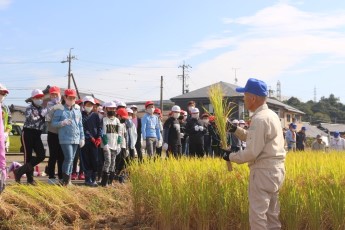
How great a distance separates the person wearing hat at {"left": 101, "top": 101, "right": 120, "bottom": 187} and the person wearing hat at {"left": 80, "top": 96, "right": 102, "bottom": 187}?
0.66ft

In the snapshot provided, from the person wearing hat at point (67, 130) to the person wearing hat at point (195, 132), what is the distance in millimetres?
4263

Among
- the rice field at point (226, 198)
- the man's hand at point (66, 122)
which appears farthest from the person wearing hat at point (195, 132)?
the rice field at point (226, 198)

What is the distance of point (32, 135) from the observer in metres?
7.75

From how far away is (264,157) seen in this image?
4102 mm

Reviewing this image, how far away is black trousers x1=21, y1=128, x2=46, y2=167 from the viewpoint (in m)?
7.71

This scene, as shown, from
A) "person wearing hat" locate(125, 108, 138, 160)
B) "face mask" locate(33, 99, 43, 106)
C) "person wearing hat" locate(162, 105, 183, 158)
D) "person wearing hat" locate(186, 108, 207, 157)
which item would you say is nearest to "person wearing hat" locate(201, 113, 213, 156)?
"person wearing hat" locate(186, 108, 207, 157)

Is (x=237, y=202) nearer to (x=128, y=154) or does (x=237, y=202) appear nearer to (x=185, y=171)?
(x=185, y=171)

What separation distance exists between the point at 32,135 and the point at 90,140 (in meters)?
1.28

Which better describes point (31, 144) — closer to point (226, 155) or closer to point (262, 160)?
point (226, 155)

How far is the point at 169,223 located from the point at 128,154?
14.5 feet

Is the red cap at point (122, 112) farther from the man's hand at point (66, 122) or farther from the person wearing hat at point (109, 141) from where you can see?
the man's hand at point (66, 122)

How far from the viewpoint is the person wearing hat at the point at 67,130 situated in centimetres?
761

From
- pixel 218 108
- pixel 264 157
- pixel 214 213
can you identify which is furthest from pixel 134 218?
pixel 264 157

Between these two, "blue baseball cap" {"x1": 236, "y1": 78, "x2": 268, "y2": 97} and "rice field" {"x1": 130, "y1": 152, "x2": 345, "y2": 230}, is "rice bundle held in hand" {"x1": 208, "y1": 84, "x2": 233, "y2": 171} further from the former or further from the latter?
"blue baseball cap" {"x1": 236, "y1": 78, "x2": 268, "y2": 97}
